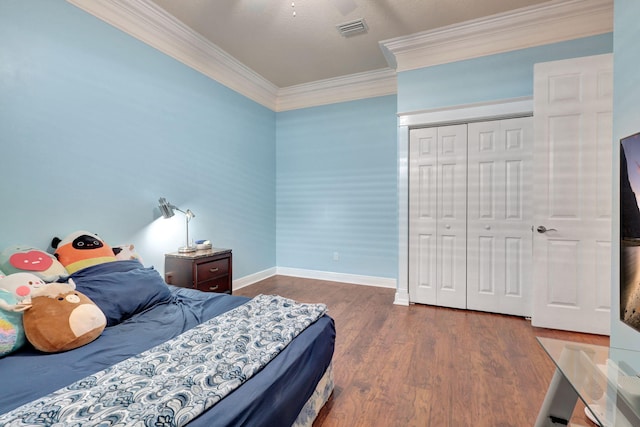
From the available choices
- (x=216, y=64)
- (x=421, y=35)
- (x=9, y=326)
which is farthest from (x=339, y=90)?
(x=9, y=326)

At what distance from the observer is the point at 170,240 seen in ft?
9.94

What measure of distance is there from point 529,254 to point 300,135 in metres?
3.29

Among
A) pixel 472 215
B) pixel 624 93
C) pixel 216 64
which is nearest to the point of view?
pixel 624 93

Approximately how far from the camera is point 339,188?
430 cm

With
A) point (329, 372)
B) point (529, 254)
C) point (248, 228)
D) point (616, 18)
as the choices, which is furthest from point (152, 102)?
point (529, 254)

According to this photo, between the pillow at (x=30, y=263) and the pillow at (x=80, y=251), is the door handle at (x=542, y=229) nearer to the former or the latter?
the pillow at (x=80, y=251)

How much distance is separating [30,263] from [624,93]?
330 cm

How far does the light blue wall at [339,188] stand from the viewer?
4.02 meters

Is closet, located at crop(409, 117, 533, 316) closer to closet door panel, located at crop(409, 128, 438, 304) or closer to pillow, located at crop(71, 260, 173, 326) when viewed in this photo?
closet door panel, located at crop(409, 128, 438, 304)

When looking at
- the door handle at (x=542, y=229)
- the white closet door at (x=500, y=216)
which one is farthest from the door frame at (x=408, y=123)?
the door handle at (x=542, y=229)

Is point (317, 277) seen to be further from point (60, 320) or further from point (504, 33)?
point (504, 33)

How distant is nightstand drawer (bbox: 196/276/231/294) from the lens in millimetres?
2807

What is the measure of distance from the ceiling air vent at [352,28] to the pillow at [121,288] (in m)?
2.82

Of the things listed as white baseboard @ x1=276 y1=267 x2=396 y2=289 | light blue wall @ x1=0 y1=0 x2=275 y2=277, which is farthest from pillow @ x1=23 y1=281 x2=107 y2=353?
white baseboard @ x1=276 y1=267 x2=396 y2=289
